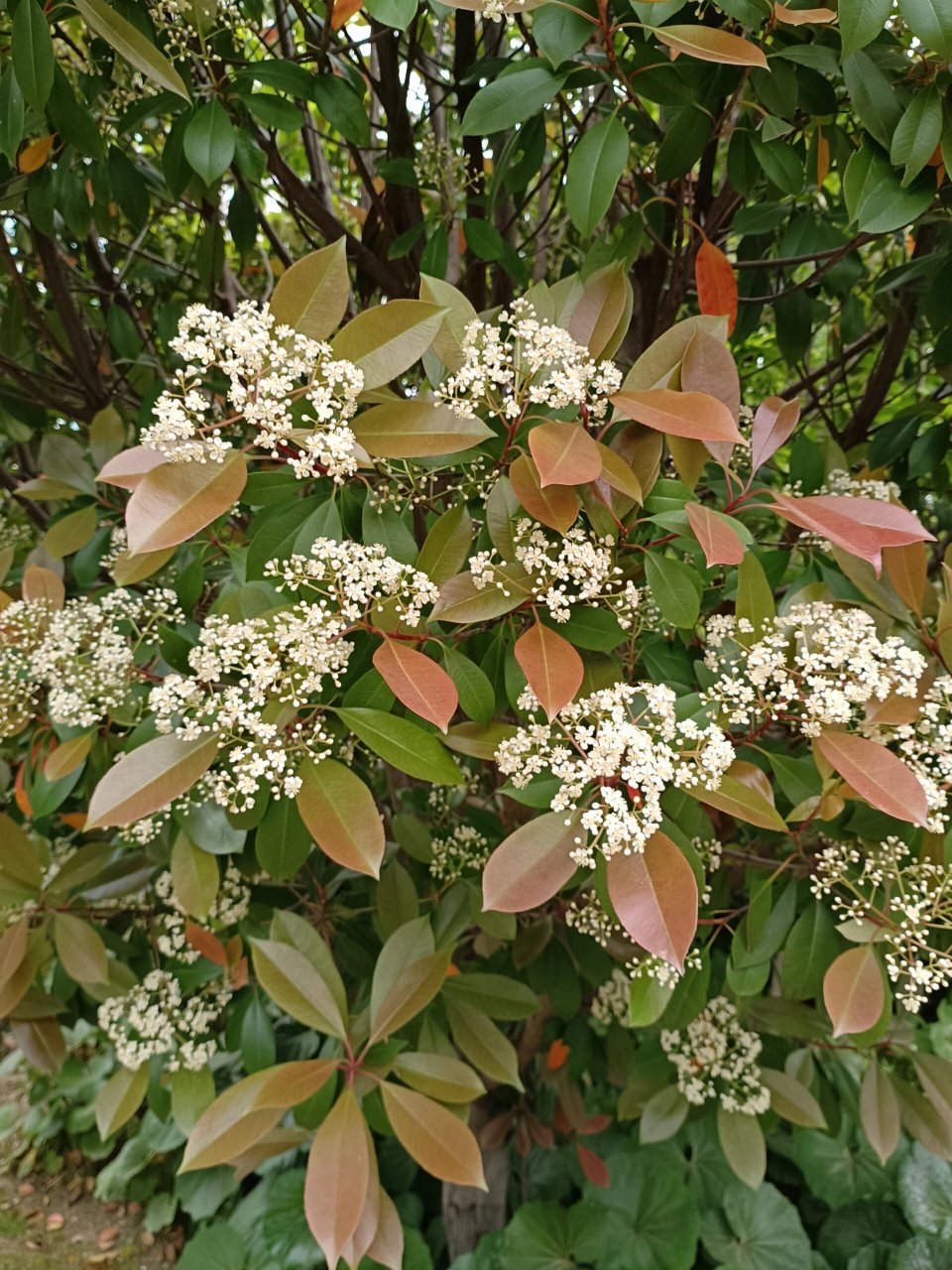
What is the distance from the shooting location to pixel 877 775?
74 centimetres

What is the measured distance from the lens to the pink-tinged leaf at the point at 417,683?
69 cm

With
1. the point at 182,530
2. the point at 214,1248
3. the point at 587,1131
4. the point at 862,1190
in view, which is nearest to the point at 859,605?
the point at 182,530

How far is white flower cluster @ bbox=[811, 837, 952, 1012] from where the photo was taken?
2.67 feet

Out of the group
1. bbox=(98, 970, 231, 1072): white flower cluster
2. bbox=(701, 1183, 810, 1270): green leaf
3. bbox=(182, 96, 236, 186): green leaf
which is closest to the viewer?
bbox=(182, 96, 236, 186): green leaf

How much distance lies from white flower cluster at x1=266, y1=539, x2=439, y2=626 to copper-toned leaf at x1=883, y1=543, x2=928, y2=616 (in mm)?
530

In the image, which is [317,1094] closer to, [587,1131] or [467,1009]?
[467,1009]

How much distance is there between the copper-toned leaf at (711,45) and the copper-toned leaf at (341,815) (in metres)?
0.68

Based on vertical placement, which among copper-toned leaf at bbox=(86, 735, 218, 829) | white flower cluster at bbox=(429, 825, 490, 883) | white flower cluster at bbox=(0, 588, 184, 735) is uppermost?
copper-toned leaf at bbox=(86, 735, 218, 829)

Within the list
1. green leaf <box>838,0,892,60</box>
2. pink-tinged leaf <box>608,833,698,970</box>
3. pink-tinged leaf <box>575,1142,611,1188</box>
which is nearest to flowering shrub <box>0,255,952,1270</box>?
pink-tinged leaf <box>608,833,698,970</box>

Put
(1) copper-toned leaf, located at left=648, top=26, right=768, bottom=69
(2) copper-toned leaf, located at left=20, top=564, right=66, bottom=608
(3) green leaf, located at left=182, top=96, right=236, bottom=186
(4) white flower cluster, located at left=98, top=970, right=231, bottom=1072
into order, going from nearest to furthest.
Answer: (1) copper-toned leaf, located at left=648, top=26, right=768, bottom=69
(3) green leaf, located at left=182, top=96, right=236, bottom=186
(2) copper-toned leaf, located at left=20, top=564, right=66, bottom=608
(4) white flower cluster, located at left=98, top=970, right=231, bottom=1072

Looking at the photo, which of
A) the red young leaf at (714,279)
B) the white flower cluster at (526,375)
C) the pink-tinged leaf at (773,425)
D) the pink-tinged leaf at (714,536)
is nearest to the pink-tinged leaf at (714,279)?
the red young leaf at (714,279)

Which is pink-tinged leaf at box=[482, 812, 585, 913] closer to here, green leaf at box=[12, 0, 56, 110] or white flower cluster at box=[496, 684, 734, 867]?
white flower cluster at box=[496, 684, 734, 867]

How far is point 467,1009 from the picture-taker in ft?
4.39

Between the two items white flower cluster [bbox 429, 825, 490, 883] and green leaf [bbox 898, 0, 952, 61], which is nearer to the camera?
green leaf [bbox 898, 0, 952, 61]
